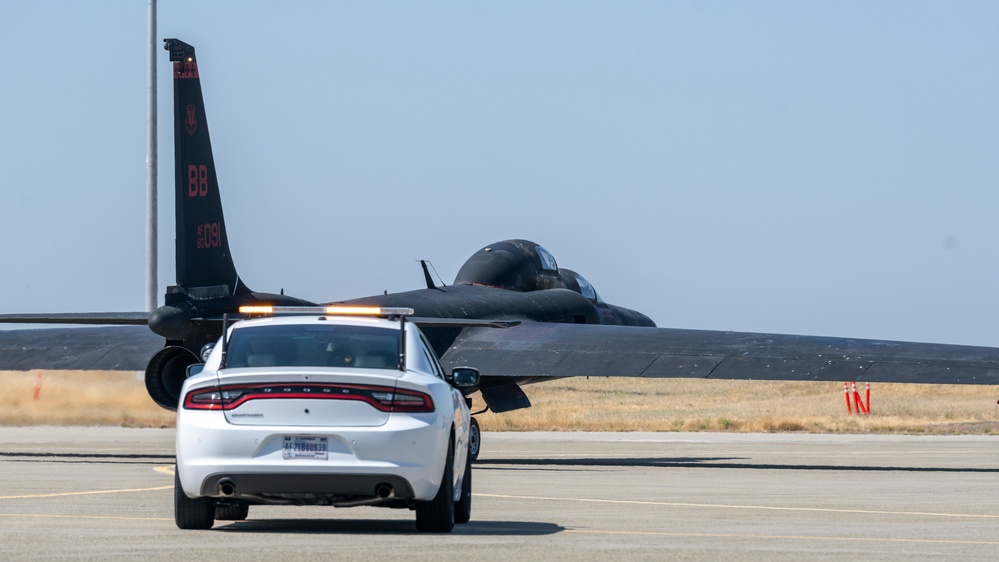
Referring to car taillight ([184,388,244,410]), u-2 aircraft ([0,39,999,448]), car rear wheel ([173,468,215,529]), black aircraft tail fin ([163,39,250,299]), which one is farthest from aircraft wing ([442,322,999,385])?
car taillight ([184,388,244,410])

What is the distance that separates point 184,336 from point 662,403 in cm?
4318

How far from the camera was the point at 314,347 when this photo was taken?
11781mm

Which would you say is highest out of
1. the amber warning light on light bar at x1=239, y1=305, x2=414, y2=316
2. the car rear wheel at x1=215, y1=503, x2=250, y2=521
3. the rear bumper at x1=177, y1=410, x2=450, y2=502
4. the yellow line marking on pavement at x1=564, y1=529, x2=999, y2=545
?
the amber warning light on light bar at x1=239, y1=305, x2=414, y2=316

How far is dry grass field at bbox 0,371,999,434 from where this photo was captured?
34062 mm

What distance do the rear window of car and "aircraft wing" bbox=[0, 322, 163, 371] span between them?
46.6 ft

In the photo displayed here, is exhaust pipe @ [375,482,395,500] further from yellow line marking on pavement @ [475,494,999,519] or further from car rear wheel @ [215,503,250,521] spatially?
yellow line marking on pavement @ [475,494,999,519]

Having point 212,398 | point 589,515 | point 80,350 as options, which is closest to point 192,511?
point 212,398

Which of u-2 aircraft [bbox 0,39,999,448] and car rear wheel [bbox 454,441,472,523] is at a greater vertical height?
u-2 aircraft [bbox 0,39,999,448]

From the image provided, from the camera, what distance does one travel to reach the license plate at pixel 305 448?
1066 centimetres

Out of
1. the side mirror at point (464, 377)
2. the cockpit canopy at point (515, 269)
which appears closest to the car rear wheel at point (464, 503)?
the side mirror at point (464, 377)

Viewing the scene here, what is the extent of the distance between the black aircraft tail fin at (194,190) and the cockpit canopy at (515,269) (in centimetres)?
829

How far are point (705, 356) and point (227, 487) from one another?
13.2 m

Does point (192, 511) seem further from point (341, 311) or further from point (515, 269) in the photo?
point (515, 269)

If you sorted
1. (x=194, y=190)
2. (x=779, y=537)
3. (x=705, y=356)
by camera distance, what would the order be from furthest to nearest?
(x=705, y=356) < (x=194, y=190) < (x=779, y=537)
